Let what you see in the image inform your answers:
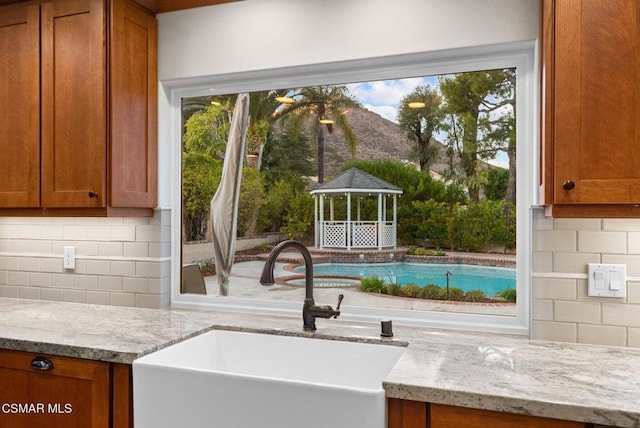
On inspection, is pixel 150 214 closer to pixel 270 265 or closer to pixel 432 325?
pixel 270 265

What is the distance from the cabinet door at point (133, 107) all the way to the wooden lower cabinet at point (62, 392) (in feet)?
2.20

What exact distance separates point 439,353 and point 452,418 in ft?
1.09

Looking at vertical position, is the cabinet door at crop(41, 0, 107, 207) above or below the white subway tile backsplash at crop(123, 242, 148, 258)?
above

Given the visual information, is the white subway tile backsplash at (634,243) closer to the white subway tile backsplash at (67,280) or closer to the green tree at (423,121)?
the green tree at (423,121)

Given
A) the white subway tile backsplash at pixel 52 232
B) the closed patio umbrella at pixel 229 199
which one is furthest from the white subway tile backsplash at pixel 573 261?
the white subway tile backsplash at pixel 52 232

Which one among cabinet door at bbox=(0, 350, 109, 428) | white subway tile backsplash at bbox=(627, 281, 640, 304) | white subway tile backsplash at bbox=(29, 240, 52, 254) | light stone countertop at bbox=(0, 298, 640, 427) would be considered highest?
white subway tile backsplash at bbox=(29, 240, 52, 254)

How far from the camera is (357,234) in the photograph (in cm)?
213

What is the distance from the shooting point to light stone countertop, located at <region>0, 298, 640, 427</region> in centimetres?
123

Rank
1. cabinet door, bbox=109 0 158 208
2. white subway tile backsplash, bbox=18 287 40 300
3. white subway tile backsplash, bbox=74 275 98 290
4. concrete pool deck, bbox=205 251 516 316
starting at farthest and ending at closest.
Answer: white subway tile backsplash, bbox=18 287 40 300
white subway tile backsplash, bbox=74 275 98 290
cabinet door, bbox=109 0 158 208
concrete pool deck, bbox=205 251 516 316

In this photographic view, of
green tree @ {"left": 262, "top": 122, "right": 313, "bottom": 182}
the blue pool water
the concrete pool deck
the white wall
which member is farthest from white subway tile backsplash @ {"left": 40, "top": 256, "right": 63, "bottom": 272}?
the blue pool water

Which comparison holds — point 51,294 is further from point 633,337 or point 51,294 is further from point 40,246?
point 633,337

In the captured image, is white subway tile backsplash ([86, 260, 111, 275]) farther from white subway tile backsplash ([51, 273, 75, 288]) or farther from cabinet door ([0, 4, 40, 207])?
cabinet door ([0, 4, 40, 207])

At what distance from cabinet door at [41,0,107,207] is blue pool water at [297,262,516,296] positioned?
1027 mm

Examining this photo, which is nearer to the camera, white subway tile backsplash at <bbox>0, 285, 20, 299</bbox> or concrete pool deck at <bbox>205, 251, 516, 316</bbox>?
concrete pool deck at <bbox>205, 251, 516, 316</bbox>
